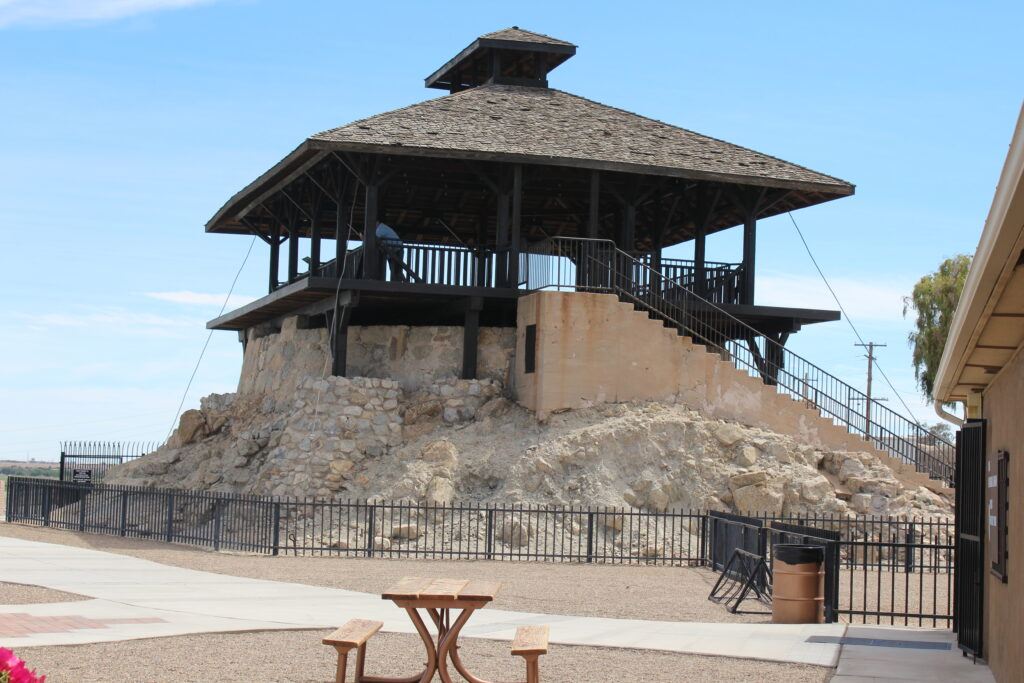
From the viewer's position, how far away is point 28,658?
12023 millimetres

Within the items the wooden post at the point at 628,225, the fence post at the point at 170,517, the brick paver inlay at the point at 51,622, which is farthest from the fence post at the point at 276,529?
the wooden post at the point at 628,225

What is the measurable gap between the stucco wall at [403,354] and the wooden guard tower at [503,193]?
572mm

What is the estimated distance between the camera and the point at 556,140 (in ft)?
102

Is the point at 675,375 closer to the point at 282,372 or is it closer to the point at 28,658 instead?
the point at 282,372

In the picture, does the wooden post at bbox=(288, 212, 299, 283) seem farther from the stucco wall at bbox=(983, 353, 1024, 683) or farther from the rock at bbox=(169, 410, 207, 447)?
the stucco wall at bbox=(983, 353, 1024, 683)

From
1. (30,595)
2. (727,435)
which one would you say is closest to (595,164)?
(727,435)

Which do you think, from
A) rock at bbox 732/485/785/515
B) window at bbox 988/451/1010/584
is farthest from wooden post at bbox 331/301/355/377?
window at bbox 988/451/1010/584

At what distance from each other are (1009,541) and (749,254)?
21.7 meters

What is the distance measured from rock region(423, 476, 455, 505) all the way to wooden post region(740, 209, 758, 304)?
30.8ft

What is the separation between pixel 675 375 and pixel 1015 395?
18.6m

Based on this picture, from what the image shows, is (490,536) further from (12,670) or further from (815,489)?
(12,670)

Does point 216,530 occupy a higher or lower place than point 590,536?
lower

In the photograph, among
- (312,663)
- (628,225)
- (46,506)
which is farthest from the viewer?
(46,506)

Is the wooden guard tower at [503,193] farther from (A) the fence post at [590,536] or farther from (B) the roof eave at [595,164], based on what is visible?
(A) the fence post at [590,536]
